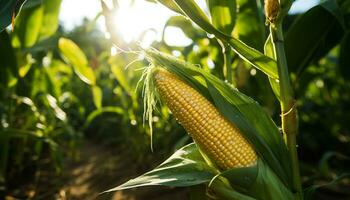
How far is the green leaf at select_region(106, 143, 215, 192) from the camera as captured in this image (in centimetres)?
76

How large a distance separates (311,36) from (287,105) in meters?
0.61

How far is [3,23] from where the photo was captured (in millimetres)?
840

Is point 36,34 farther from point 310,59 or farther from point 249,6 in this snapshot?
point 310,59

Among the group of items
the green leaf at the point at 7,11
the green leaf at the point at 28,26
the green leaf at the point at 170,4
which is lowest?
the green leaf at the point at 170,4

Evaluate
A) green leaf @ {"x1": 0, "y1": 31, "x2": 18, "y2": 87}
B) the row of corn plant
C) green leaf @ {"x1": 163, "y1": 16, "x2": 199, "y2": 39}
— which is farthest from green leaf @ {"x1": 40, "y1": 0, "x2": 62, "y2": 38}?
green leaf @ {"x1": 163, "y1": 16, "x2": 199, "y2": 39}

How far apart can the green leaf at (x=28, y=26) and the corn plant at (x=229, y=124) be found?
125 cm

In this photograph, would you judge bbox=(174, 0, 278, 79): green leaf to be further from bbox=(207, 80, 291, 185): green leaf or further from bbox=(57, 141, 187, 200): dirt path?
bbox=(57, 141, 187, 200): dirt path

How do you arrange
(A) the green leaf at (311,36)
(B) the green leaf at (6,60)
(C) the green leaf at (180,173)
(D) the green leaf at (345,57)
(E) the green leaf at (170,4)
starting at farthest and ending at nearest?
(B) the green leaf at (6,60) → (D) the green leaf at (345,57) → (A) the green leaf at (311,36) → (E) the green leaf at (170,4) → (C) the green leaf at (180,173)

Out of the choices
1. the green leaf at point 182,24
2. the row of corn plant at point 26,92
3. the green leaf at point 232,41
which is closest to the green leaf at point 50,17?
the row of corn plant at point 26,92

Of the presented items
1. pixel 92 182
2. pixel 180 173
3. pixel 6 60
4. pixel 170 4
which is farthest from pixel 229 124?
pixel 92 182

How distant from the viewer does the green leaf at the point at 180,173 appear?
764 mm

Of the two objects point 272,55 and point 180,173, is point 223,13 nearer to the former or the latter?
point 272,55

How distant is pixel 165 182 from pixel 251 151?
0.72 ft

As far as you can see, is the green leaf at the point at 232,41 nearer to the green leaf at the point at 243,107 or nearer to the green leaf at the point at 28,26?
the green leaf at the point at 243,107
